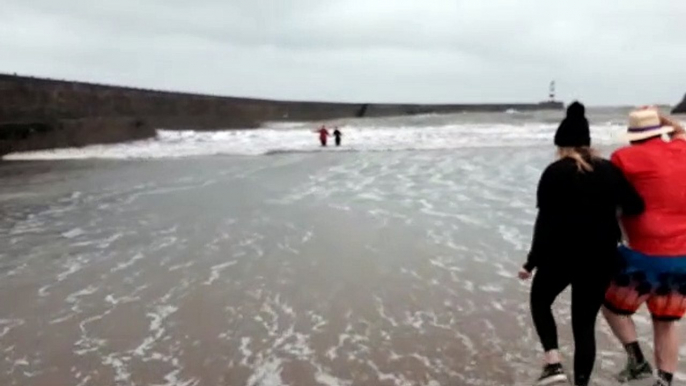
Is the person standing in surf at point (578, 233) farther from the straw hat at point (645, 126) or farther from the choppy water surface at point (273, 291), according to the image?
the choppy water surface at point (273, 291)

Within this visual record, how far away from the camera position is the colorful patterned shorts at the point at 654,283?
3.45m

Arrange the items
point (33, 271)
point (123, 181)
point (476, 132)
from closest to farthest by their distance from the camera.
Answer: point (33, 271), point (123, 181), point (476, 132)

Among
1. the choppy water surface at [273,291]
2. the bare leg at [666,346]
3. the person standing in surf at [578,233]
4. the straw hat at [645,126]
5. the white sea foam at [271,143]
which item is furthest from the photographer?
the white sea foam at [271,143]

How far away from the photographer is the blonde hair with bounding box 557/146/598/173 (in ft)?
11.2

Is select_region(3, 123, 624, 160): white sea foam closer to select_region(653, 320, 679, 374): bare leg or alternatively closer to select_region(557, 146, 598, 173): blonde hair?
select_region(653, 320, 679, 374): bare leg

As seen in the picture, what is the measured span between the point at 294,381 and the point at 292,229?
4.71 meters

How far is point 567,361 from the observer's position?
13.4 ft

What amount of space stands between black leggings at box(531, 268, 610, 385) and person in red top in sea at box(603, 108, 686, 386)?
18 centimetres

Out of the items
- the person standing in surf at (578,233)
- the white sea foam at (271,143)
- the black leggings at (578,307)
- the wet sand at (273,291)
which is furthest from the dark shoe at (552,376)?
the white sea foam at (271,143)

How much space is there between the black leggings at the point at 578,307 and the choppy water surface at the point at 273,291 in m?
0.37

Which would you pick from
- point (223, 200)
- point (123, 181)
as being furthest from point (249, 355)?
point (123, 181)

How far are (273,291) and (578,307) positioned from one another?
283 centimetres

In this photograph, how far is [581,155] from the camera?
137 inches

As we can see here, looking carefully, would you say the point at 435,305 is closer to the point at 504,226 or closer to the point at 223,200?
the point at 504,226
